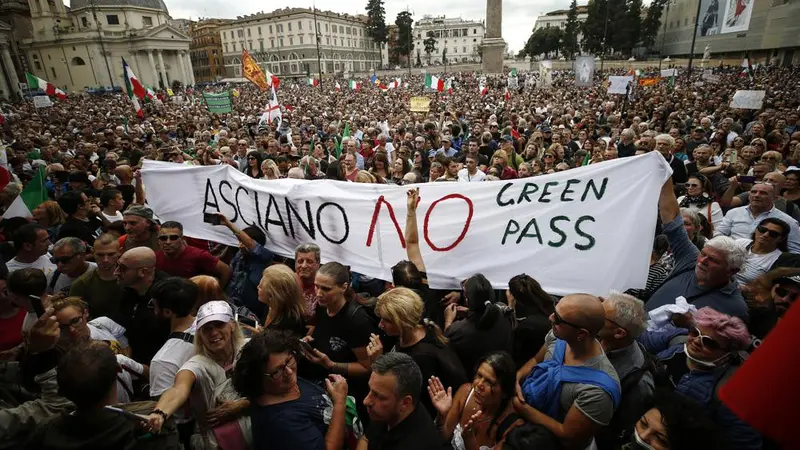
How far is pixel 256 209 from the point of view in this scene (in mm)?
4570

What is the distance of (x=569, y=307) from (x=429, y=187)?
1982mm

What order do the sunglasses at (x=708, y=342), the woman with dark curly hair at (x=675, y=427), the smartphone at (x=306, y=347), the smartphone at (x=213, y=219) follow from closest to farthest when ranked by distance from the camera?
the woman with dark curly hair at (x=675, y=427) → the sunglasses at (x=708, y=342) → the smartphone at (x=306, y=347) → the smartphone at (x=213, y=219)

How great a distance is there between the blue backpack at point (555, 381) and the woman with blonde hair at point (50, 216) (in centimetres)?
553

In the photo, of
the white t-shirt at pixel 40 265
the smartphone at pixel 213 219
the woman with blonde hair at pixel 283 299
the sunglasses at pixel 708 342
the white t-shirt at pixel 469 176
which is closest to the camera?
the sunglasses at pixel 708 342

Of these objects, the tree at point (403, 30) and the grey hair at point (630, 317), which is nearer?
the grey hair at point (630, 317)

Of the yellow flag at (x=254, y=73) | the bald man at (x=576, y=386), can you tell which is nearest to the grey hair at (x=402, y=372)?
the bald man at (x=576, y=386)

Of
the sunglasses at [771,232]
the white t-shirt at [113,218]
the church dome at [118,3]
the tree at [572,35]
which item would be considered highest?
the church dome at [118,3]

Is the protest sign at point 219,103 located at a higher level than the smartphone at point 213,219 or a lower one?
higher

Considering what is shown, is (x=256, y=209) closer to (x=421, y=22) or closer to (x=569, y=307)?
(x=569, y=307)

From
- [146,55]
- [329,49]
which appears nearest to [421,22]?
[329,49]

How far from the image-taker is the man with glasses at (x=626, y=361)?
2100 mm

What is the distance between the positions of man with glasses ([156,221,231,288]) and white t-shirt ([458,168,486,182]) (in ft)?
13.1

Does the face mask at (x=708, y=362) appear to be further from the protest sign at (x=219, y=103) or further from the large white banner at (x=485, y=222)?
the protest sign at (x=219, y=103)

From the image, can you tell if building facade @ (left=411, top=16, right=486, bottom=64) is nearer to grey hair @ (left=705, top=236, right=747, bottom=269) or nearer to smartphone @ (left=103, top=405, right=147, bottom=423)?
grey hair @ (left=705, top=236, right=747, bottom=269)
